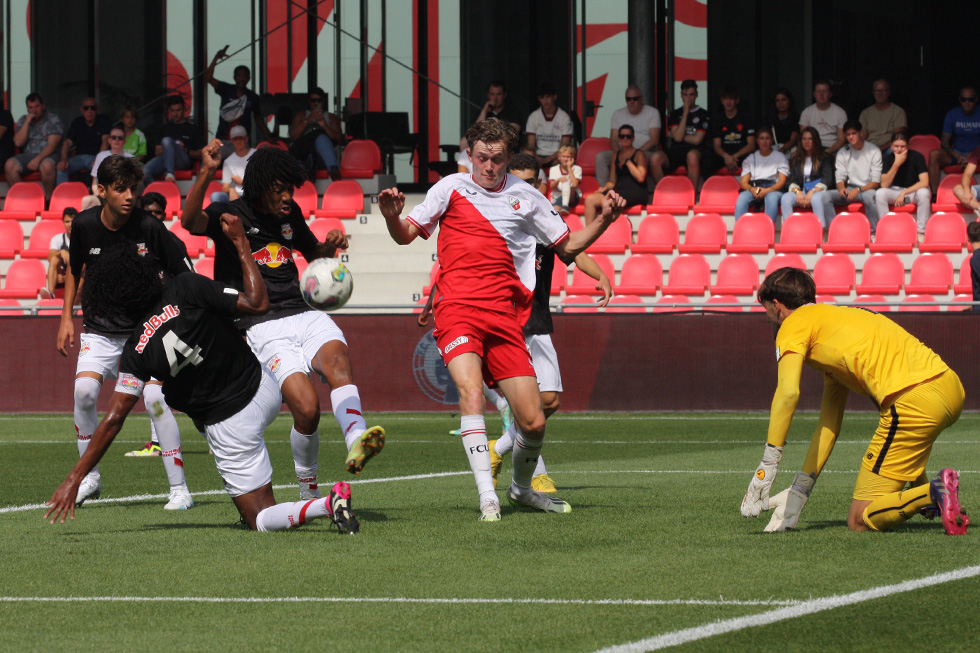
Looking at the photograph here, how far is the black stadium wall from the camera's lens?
1573 cm

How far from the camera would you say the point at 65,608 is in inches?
189

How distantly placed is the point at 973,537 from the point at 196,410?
3.50 metres

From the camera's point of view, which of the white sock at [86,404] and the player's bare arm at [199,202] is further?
the white sock at [86,404]

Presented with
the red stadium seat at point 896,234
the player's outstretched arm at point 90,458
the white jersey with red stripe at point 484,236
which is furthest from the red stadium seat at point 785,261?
the player's outstretched arm at point 90,458

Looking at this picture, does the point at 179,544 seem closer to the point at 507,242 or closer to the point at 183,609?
the point at 183,609

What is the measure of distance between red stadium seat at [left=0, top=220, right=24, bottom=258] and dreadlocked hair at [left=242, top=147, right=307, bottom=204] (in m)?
14.5

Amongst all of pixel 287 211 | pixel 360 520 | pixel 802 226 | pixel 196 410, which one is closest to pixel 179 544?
pixel 196 410

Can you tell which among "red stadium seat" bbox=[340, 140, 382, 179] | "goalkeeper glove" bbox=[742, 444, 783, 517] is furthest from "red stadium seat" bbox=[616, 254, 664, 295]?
"goalkeeper glove" bbox=[742, 444, 783, 517]

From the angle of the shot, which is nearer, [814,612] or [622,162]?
[814,612]

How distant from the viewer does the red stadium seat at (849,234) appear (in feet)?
59.7

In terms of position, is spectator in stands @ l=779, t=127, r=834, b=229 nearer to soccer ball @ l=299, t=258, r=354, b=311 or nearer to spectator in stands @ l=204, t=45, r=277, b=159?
spectator in stands @ l=204, t=45, r=277, b=159

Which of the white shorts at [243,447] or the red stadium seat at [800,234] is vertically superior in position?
the red stadium seat at [800,234]

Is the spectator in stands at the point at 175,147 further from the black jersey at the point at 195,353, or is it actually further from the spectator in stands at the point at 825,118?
the black jersey at the point at 195,353

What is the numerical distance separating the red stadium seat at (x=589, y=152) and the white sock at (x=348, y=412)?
14.8 metres
